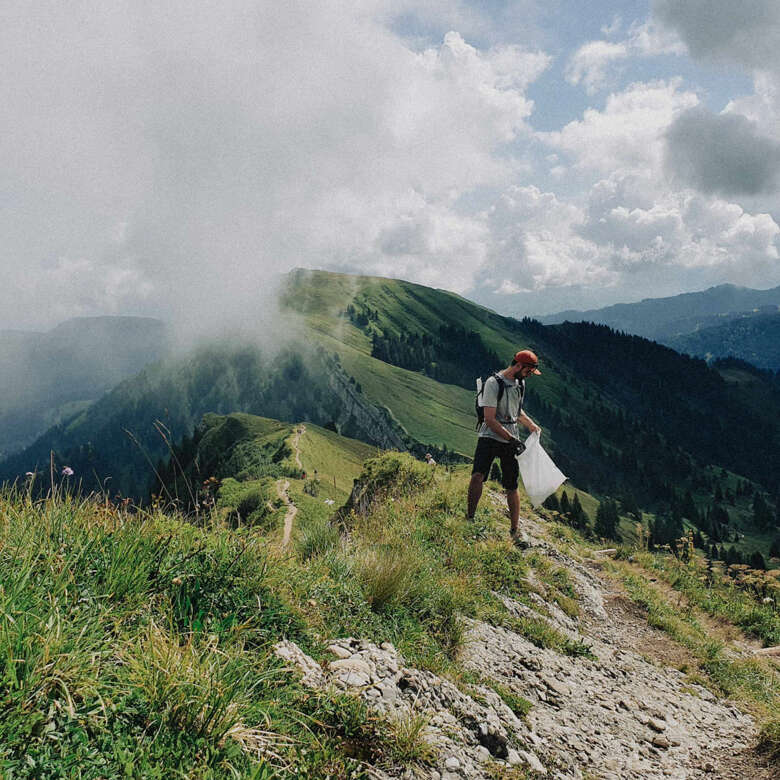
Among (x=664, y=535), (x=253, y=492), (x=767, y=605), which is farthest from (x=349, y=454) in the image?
(x=767, y=605)

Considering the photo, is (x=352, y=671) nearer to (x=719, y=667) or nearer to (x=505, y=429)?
(x=505, y=429)

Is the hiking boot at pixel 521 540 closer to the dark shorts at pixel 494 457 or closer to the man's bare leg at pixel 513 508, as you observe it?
the man's bare leg at pixel 513 508

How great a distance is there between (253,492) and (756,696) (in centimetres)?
8653

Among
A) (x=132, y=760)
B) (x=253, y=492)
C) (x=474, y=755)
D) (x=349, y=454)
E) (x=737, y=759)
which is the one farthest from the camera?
(x=349, y=454)

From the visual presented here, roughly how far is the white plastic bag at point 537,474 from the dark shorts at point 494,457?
0.21 metres

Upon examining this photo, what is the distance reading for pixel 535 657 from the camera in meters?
6.16

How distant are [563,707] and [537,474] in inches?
197

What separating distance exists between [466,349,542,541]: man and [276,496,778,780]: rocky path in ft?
8.34

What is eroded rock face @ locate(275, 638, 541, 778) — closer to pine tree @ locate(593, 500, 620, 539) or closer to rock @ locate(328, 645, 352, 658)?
rock @ locate(328, 645, 352, 658)

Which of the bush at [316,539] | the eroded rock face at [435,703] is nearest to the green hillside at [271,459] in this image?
the bush at [316,539]

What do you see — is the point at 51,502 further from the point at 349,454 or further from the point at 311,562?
the point at 349,454

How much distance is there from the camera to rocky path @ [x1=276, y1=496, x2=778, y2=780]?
3.87 metres

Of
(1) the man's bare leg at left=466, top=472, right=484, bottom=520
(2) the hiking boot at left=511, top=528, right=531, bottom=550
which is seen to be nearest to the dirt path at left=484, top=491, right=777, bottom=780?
(2) the hiking boot at left=511, top=528, right=531, bottom=550

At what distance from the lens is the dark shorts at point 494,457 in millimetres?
9781
